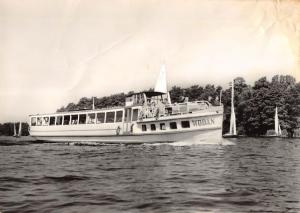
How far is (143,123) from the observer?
47.1 ft

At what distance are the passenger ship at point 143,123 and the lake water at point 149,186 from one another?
416cm

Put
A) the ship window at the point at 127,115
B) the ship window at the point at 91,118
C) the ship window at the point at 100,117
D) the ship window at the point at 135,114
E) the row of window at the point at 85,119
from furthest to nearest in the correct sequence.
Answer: the ship window at the point at 91,118
the ship window at the point at 100,117
the row of window at the point at 85,119
the ship window at the point at 127,115
the ship window at the point at 135,114

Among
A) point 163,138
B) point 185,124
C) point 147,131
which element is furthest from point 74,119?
point 185,124

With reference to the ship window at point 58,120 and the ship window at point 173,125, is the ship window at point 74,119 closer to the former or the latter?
the ship window at point 58,120

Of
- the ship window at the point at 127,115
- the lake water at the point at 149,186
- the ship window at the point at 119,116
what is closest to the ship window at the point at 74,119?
the ship window at the point at 119,116

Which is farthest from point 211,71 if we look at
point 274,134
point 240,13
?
point 274,134

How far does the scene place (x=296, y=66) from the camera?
7621mm

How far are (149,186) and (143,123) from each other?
817cm

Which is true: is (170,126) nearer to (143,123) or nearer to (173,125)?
(173,125)

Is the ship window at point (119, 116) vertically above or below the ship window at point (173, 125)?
above

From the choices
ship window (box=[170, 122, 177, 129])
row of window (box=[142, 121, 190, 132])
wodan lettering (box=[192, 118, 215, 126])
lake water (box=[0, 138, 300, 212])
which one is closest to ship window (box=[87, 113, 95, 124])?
row of window (box=[142, 121, 190, 132])

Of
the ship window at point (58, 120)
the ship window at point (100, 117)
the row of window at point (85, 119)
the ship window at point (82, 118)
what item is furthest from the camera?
the ship window at point (58, 120)

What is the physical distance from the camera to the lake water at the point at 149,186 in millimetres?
5340

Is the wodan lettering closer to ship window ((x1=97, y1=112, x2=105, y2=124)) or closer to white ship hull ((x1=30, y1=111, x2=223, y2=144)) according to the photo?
white ship hull ((x1=30, y1=111, x2=223, y2=144))
